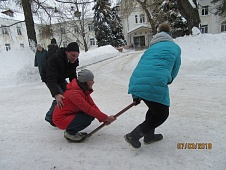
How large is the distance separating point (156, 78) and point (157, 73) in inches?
2.2

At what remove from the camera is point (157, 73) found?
2096 mm

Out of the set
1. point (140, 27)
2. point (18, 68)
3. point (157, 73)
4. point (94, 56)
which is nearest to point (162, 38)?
point (157, 73)

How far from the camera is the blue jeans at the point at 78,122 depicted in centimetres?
260

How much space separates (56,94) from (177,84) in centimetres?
393

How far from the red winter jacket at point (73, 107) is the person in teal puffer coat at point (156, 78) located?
0.56m

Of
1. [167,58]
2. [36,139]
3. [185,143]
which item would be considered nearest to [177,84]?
[185,143]

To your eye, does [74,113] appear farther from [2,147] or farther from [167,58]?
[167,58]

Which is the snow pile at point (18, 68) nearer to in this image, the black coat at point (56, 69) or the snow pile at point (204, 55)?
the black coat at point (56, 69)

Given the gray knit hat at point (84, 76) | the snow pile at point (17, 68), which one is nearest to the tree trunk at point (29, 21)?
the snow pile at point (17, 68)

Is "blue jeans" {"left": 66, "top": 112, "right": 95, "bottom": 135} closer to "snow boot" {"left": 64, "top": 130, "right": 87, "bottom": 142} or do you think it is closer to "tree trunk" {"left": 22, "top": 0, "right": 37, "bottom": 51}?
"snow boot" {"left": 64, "top": 130, "right": 87, "bottom": 142}

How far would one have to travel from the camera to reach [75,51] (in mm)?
2826

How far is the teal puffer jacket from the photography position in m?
2.10

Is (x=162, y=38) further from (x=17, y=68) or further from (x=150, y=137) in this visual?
(x=17, y=68)

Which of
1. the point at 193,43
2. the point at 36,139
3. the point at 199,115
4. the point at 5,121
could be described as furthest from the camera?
the point at 193,43
